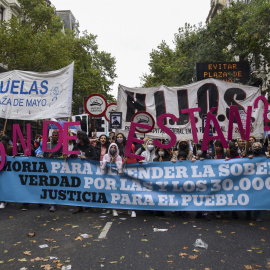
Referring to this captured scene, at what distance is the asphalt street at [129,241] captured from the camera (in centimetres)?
432

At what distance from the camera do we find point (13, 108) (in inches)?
312

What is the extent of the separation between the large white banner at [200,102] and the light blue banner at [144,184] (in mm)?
975

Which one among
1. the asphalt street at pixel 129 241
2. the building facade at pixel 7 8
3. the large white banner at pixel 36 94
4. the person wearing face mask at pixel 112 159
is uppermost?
the building facade at pixel 7 8

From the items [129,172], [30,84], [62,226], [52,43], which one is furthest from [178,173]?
[52,43]

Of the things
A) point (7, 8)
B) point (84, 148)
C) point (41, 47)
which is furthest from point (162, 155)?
point (7, 8)

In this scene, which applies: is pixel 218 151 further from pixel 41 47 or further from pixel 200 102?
pixel 41 47

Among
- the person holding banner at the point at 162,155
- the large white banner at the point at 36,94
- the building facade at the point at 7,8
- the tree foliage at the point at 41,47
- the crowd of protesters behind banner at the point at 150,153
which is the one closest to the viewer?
the crowd of protesters behind banner at the point at 150,153

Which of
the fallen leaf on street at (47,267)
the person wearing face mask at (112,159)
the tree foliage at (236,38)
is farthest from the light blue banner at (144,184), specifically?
the tree foliage at (236,38)

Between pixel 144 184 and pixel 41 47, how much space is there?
1957 cm

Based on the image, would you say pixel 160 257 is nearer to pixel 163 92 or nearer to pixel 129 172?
pixel 129 172

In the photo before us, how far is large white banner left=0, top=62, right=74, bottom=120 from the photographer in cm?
769

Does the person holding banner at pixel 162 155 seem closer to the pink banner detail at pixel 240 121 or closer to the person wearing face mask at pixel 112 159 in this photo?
the person wearing face mask at pixel 112 159

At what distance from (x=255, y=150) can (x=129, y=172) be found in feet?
8.47

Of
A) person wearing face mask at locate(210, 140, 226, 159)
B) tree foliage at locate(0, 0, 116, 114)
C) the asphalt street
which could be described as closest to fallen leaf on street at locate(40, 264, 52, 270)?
the asphalt street
